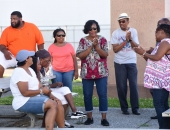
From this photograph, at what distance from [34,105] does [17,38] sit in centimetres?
268

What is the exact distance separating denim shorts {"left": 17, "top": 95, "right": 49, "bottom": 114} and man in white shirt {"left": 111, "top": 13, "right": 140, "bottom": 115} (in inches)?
97.4

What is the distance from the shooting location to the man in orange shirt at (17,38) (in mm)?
8898

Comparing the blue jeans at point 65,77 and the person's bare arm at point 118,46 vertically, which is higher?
the person's bare arm at point 118,46

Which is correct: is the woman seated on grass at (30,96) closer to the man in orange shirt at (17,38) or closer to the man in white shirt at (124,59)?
the man in orange shirt at (17,38)

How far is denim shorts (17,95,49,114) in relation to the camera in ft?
21.4

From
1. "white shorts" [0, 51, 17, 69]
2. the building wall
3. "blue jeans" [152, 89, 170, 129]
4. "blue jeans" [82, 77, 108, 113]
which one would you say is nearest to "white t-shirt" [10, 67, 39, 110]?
"blue jeans" [82, 77, 108, 113]

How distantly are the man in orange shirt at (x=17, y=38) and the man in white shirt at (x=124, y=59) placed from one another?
1502 millimetres

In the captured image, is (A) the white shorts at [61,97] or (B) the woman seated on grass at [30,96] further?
(A) the white shorts at [61,97]

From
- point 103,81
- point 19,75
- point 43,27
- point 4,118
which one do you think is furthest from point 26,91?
point 43,27

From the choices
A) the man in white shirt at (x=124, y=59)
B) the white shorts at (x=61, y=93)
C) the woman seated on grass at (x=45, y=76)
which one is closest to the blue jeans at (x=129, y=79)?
the man in white shirt at (x=124, y=59)

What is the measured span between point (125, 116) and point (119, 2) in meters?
3.02

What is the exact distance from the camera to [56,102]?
6570 millimetres

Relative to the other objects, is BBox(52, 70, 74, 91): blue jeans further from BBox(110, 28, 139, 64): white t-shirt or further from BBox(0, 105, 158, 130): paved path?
BBox(110, 28, 139, 64): white t-shirt

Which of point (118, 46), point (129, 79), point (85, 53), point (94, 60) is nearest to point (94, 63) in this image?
point (94, 60)
